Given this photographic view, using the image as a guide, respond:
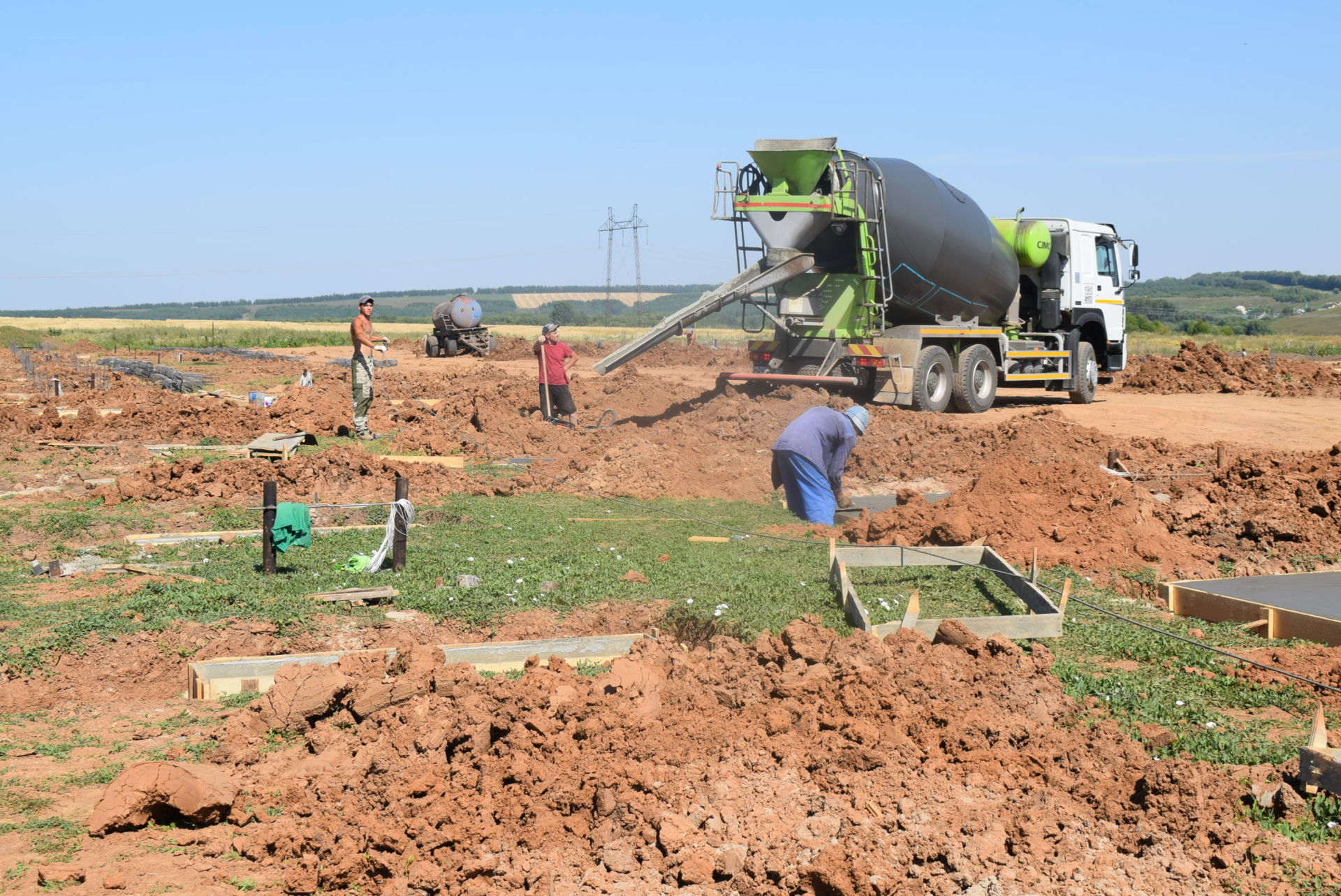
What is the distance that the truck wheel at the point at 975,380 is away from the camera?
20.1 meters

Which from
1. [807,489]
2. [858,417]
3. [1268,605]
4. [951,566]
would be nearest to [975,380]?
[858,417]

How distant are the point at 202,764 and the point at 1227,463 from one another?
1219 cm

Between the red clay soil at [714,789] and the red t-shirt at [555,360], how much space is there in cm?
1186

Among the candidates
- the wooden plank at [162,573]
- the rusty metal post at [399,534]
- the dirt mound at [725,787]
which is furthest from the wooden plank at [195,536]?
the dirt mound at [725,787]

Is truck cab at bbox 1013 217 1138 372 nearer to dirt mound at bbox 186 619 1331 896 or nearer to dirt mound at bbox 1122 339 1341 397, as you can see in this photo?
dirt mound at bbox 1122 339 1341 397

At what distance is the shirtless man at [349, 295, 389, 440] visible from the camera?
16344mm

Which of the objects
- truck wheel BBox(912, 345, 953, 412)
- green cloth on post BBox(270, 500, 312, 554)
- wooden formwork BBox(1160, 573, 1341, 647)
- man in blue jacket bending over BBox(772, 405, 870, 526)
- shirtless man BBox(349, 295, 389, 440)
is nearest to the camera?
wooden formwork BBox(1160, 573, 1341, 647)

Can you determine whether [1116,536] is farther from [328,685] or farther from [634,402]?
[634,402]

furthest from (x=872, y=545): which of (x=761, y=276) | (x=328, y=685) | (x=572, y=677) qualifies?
(x=761, y=276)

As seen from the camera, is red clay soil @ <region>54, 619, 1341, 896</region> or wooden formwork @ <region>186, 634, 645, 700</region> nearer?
red clay soil @ <region>54, 619, 1341, 896</region>

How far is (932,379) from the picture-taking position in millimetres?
19469

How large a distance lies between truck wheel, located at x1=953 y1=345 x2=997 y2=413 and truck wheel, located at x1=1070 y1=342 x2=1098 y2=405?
268cm

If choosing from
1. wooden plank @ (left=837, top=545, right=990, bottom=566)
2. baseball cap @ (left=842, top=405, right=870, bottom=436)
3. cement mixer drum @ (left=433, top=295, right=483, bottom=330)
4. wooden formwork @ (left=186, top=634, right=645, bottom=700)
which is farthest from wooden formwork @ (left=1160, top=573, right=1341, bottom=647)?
cement mixer drum @ (left=433, top=295, right=483, bottom=330)

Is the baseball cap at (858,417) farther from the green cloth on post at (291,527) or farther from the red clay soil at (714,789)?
the green cloth on post at (291,527)
